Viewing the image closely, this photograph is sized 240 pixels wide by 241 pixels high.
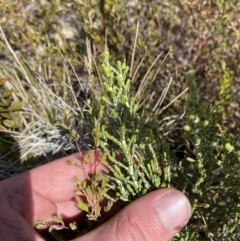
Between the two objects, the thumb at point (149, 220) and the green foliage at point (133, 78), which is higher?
the green foliage at point (133, 78)

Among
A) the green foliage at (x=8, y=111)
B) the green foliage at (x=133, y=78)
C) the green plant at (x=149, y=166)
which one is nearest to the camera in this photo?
the green plant at (x=149, y=166)

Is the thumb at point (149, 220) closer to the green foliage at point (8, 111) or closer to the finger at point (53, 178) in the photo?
the finger at point (53, 178)

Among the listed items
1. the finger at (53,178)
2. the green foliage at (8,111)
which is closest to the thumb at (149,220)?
the finger at (53,178)

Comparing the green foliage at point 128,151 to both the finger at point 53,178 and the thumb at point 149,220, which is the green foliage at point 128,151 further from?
the finger at point 53,178

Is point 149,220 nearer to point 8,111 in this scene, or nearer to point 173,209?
point 173,209

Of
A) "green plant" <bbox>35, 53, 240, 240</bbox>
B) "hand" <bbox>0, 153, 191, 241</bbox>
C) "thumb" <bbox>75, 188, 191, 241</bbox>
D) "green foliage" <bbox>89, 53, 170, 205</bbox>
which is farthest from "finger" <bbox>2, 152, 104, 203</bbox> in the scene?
"thumb" <bbox>75, 188, 191, 241</bbox>

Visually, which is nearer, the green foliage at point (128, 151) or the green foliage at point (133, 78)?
the green foliage at point (128, 151)

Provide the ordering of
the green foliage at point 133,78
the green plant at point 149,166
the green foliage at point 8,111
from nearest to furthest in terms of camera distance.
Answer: the green plant at point 149,166 → the green foliage at point 133,78 → the green foliage at point 8,111

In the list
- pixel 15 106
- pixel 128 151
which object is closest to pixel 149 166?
pixel 128 151
